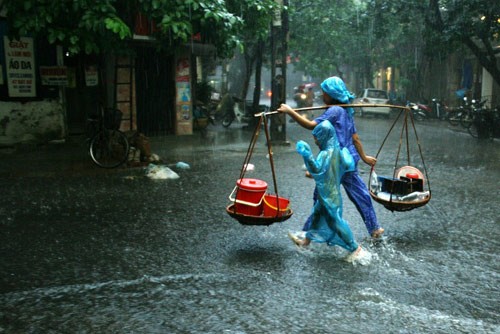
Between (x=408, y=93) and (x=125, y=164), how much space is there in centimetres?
2569

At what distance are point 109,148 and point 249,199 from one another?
5613 millimetres

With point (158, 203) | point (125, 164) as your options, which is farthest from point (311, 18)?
point (158, 203)

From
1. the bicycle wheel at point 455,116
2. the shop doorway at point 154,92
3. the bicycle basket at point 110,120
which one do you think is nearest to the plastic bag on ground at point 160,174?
the bicycle basket at point 110,120

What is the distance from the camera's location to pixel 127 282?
4.32 meters

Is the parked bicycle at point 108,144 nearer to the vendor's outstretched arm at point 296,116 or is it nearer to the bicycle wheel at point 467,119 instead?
the vendor's outstretched arm at point 296,116

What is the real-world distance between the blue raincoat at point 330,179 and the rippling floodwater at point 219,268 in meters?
0.22

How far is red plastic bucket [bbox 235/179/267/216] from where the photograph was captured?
5.00 m

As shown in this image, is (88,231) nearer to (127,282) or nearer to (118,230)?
(118,230)

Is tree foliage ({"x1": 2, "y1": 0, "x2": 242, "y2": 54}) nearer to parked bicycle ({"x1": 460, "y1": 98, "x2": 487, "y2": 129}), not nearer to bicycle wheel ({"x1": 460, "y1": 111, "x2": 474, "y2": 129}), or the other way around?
bicycle wheel ({"x1": 460, "y1": 111, "x2": 474, "y2": 129})

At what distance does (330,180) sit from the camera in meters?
4.80

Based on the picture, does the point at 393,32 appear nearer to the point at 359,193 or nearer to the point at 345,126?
the point at 359,193

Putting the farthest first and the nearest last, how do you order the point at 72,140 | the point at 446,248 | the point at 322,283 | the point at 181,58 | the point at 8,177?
the point at 181,58
the point at 72,140
the point at 8,177
the point at 446,248
the point at 322,283

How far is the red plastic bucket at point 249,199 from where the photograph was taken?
16.4 feet

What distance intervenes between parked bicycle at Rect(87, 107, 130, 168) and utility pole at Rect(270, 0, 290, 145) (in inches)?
188
